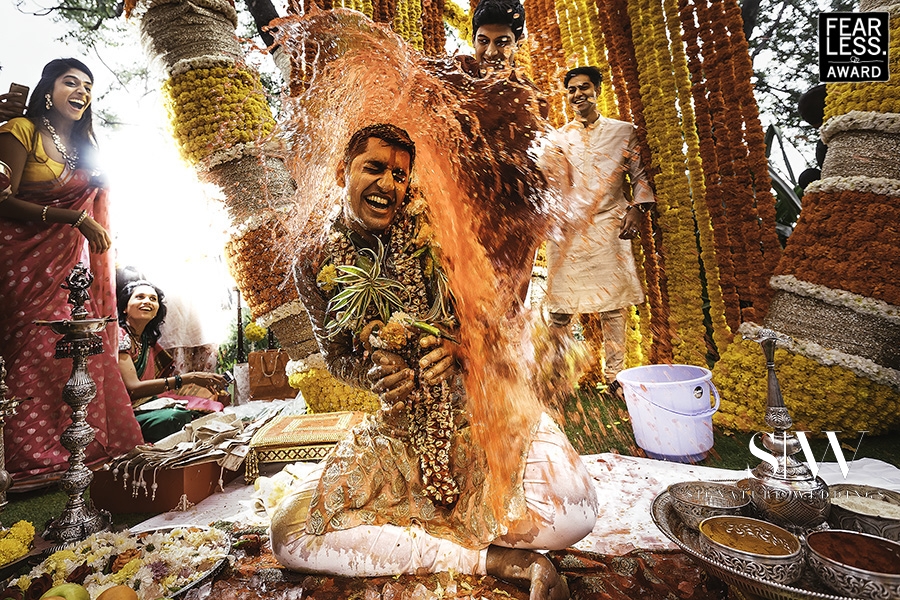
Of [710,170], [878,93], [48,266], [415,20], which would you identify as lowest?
[48,266]

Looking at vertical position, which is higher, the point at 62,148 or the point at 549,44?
the point at 549,44

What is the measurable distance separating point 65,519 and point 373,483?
2007 mm

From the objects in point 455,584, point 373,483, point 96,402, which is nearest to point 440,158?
point 373,483

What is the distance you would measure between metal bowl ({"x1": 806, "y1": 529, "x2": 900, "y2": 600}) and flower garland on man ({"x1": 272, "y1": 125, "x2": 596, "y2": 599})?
Result: 0.71m

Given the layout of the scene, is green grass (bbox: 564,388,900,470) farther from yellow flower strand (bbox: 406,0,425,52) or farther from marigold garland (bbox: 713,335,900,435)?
yellow flower strand (bbox: 406,0,425,52)

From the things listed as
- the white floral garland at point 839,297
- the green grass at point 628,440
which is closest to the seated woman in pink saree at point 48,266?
the green grass at point 628,440

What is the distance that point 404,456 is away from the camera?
1864mm

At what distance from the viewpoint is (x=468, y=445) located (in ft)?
6.10

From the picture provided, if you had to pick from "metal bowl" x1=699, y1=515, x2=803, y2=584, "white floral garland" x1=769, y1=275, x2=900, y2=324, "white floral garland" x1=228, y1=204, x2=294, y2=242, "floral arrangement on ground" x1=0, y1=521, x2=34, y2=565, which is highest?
"white floral garland" x1=228, y1=204, x2=294, y2=242

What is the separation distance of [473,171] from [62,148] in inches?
142

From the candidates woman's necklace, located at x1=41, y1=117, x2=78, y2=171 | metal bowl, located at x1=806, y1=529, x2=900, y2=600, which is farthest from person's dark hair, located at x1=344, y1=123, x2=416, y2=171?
woman's necklace, located at x1=41, y1=117, x2=78, y2=171

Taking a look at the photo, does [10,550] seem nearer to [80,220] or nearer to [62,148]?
[80,220]

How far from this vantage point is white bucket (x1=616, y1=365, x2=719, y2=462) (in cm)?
304

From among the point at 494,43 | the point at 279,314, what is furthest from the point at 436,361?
the point at 279,314
